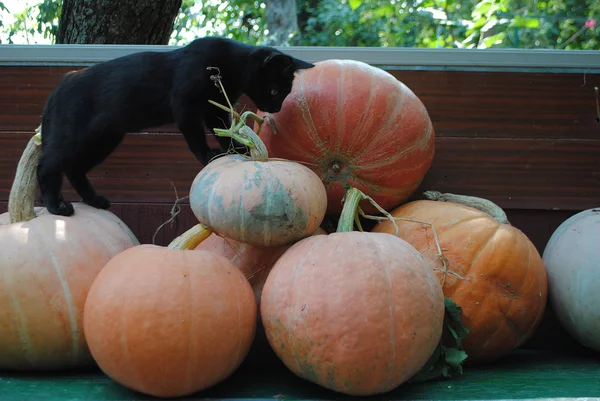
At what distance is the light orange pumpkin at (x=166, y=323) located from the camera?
4.77 ft

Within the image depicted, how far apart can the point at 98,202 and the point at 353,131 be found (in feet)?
3.47

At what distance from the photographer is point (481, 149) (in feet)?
8.30

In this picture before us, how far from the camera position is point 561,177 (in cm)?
252

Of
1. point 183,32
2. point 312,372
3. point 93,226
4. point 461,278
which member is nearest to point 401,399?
point 312,372

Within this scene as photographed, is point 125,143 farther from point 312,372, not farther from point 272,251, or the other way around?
point 312,372

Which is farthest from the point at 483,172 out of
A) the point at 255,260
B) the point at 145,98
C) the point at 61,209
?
the point at 61,209

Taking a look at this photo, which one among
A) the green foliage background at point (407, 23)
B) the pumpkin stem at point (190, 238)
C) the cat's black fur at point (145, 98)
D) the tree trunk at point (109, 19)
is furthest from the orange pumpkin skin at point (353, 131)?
the green foliage background at point (407, 23)

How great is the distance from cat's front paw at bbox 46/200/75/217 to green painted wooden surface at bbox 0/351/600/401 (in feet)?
1.84

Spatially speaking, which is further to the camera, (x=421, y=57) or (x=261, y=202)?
(x=421, y=57)

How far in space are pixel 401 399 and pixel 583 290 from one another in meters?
0.83

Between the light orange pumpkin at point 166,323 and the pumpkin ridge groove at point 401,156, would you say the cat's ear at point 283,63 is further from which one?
the light orange pumpkin at point 166,323

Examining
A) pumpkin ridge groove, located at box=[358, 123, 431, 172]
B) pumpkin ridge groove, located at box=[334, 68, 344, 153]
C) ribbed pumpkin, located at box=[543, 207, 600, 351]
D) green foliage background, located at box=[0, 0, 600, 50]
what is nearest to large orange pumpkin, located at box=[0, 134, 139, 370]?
pumpkin ridge groove, located at box=[334, 68, 344, 153]

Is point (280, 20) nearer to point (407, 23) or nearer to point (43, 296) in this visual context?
point (407, 23)

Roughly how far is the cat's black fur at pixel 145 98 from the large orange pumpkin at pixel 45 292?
0.97ft
